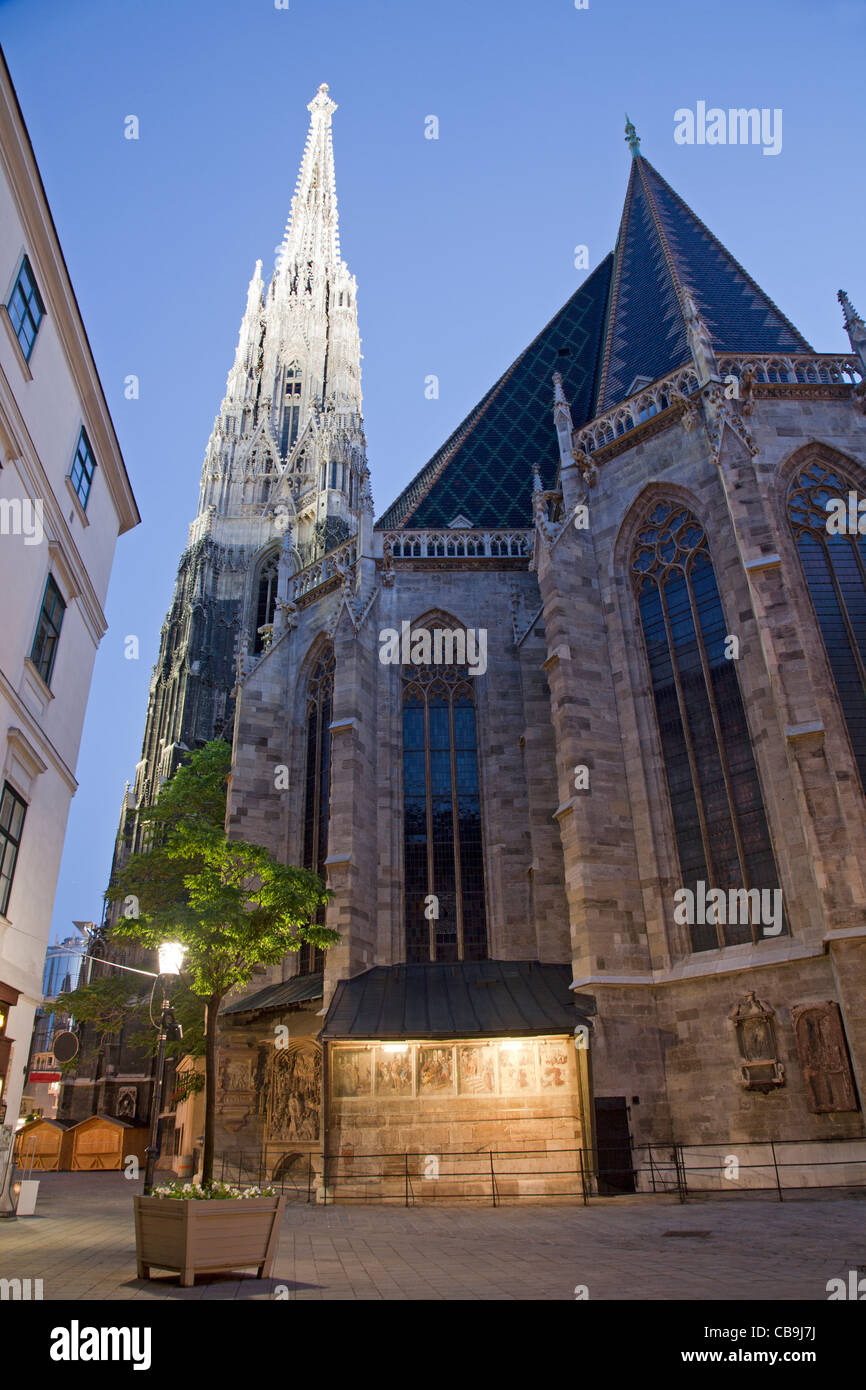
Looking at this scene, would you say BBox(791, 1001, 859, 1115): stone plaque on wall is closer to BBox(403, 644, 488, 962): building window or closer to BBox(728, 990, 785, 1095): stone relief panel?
BBox(728, 990, 785, 1095): stone relief panel

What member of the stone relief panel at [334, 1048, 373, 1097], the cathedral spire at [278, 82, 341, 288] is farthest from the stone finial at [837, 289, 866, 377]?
the cathedral spire at [278, 82, 341, 288]

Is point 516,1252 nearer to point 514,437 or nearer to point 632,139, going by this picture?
point 514,437

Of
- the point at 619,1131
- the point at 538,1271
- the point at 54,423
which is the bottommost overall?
the point at 538,1271

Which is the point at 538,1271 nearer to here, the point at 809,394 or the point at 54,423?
the point at 54,423

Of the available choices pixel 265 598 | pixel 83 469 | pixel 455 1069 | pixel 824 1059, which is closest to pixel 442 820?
pixel 455 1069

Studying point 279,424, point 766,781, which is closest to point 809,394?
point 766,781

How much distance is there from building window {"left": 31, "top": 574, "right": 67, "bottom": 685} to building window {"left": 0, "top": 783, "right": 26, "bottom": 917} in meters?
2.05

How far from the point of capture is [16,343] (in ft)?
39.4

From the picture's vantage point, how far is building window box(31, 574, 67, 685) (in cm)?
1384

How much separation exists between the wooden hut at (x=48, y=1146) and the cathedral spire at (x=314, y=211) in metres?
62.5

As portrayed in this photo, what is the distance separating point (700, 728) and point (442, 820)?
7083mm

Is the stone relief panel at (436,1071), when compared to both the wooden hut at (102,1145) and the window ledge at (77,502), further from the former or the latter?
the wooden hut at (102,1145)
